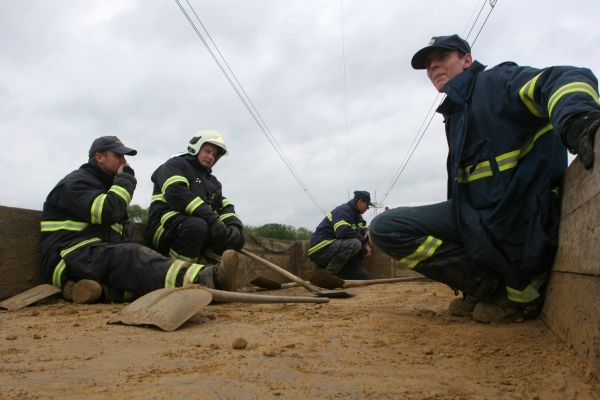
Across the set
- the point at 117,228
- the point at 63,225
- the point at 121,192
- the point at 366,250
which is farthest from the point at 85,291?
the point at 366,250

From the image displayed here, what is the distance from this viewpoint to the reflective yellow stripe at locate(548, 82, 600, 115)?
5.98ft

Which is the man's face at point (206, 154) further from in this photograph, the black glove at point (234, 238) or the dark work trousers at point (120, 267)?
the dark work trousers at point (120, 267)

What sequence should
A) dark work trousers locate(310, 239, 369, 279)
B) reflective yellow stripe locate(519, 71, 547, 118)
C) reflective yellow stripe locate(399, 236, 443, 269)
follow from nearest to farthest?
reflective yellow stripe locate(519, 71, 547, 118) < reflective yellow stripe locate(399, 236, 443, 269) < dark work trousers locate(310, 239, 369, 279)

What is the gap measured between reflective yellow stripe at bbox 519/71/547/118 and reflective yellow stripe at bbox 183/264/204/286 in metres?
2.51

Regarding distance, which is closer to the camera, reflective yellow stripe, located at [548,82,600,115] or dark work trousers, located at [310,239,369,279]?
reflective yellow stripe, located at [548,82,600,115]

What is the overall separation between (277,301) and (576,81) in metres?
2.35

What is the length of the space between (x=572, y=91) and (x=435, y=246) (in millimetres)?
1122

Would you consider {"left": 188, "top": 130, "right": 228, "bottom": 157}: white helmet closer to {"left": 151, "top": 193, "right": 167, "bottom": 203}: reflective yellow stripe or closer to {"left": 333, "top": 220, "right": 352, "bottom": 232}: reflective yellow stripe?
{"left": 151, "top": 193, "right": 167, "bottom": 203}: reflective yellow stripe

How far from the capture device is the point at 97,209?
3.82 metres

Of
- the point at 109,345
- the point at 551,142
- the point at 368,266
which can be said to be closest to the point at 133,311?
the point at 109,345

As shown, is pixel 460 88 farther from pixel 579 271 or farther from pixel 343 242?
pixel 343 242

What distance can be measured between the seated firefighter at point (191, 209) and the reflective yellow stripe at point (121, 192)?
1.99 ft

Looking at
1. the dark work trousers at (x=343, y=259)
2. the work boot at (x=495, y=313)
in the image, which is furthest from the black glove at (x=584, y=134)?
the dark work trousers at (x=343, y=259)

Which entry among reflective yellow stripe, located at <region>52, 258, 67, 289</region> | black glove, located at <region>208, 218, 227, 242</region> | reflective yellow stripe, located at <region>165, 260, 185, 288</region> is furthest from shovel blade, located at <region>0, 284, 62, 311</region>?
black glove, located at <region>208, 218, 227, 242</region>
